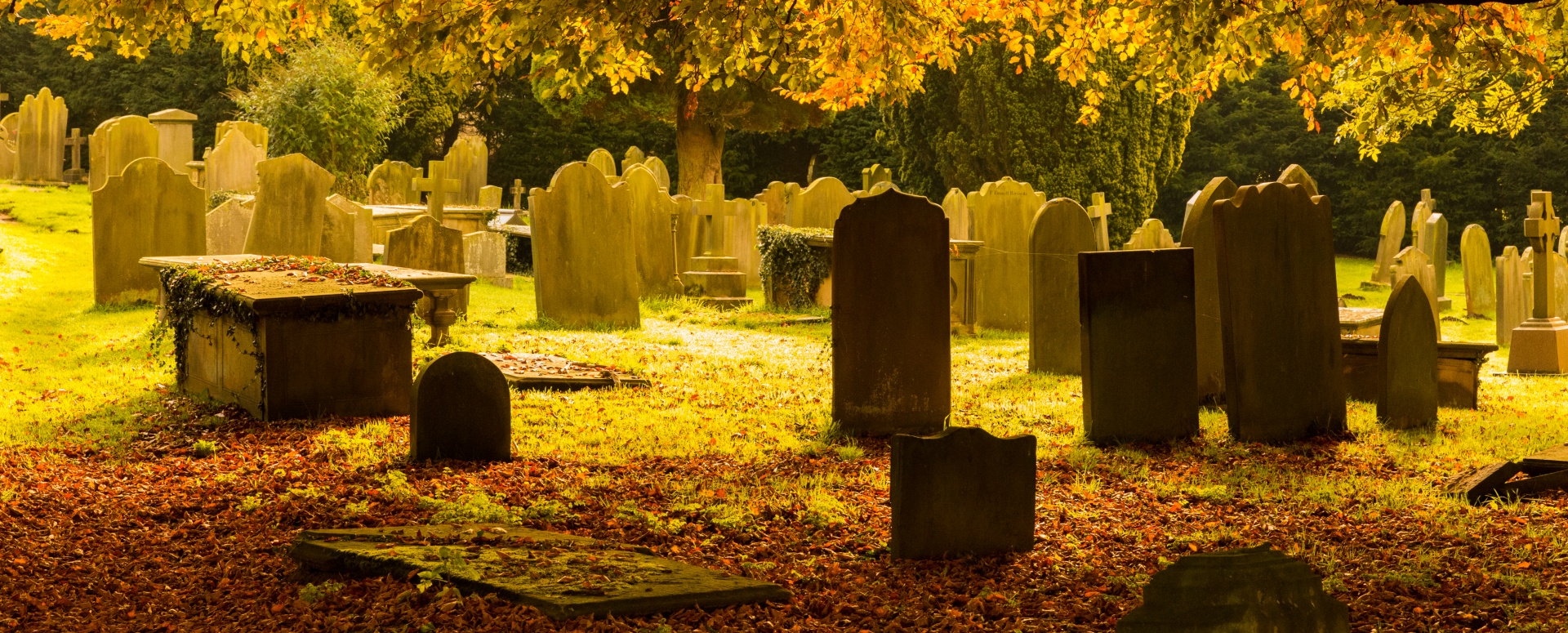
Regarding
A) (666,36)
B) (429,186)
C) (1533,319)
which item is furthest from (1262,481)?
(429,186)

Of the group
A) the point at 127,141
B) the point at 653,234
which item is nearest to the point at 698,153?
the point at 653,234

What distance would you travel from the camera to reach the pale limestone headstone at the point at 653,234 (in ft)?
52.6

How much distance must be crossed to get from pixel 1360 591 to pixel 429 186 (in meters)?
17.6

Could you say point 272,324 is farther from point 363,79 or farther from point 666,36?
point 363,79

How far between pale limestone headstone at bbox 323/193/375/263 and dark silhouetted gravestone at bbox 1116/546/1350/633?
11508 millimetres

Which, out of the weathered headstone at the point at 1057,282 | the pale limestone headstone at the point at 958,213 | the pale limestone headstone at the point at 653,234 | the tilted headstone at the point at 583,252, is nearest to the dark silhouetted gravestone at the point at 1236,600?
the weathered headstone at the point at 1057,282

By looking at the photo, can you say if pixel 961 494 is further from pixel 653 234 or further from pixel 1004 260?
pixel 653 234

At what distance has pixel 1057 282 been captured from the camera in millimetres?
10203

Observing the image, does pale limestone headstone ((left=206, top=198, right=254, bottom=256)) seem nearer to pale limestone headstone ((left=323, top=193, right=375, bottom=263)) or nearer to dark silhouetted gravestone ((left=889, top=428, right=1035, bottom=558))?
pale limestone headstone ((left=323, top=193, right=375, bottom=263))

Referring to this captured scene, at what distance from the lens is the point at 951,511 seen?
5.01 metres

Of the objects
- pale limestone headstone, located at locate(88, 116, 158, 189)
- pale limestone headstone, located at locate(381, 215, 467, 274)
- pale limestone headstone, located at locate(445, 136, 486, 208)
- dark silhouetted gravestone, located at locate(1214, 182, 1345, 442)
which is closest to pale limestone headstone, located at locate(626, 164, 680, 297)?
pale limestone headstone, located at locate(381, 215, 467, 274)

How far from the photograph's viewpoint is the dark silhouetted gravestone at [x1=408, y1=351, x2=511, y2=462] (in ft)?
21.3

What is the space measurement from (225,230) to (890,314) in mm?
9729

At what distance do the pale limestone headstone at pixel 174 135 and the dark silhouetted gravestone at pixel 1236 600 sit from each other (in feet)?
73.1
